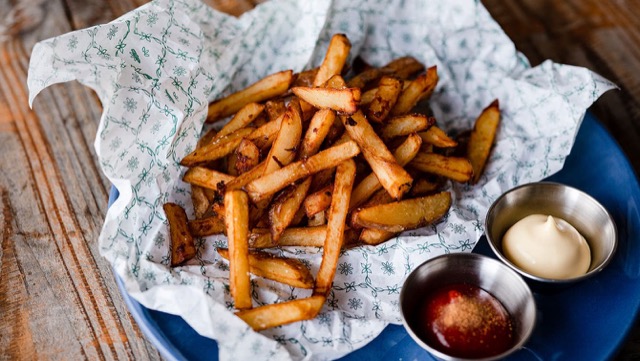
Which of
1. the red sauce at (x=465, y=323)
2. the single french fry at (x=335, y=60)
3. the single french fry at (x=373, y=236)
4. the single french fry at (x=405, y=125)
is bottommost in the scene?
the red sauce at (x=465, y=323)

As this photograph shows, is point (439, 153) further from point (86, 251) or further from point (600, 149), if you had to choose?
point (86, 251)

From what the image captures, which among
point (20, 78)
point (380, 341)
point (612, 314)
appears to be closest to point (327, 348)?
point (380, 341)

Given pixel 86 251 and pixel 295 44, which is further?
pixel 295 44

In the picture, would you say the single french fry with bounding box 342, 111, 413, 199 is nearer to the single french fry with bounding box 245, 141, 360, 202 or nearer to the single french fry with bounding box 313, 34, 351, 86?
the single french fry with bounding box 245, 141, 360, 202

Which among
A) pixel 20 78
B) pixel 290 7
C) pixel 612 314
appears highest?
pixel 290 7

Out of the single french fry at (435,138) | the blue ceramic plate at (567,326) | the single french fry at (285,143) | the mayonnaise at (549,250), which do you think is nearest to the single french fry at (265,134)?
the single french fry at (285,143)

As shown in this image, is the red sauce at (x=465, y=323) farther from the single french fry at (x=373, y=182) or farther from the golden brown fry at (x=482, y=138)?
the golden brown fry at (x=482, y=138)
